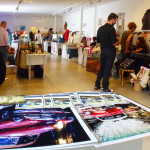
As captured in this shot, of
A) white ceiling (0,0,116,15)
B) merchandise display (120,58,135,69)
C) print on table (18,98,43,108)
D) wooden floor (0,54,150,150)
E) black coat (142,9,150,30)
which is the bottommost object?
wooden floor (0,54,150,150)

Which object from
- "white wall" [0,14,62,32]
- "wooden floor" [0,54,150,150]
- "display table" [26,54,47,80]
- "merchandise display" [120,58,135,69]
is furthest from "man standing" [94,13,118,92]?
"white wall" [0,14,62,32]

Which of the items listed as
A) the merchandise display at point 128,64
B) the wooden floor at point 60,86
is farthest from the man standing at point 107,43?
the merchandise display at point 128,64

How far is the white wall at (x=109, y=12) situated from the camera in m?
7.91

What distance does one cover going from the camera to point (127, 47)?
6.31 meters

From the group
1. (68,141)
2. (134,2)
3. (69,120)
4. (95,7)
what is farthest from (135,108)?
(95,7)

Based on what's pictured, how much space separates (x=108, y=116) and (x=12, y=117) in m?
0.63

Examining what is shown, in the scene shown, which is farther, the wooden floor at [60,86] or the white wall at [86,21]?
the white wall at [86,21]

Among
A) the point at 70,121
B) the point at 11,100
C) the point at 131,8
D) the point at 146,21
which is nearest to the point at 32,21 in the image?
the point at 131,8

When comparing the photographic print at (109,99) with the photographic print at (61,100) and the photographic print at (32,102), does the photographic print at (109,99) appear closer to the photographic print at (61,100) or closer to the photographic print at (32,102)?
the photographic print at (61,100)

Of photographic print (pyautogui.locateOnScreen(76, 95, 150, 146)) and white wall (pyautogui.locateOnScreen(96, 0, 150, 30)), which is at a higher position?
white wall (pyautogui.locateOnScreen(96, 0, 150, 30))

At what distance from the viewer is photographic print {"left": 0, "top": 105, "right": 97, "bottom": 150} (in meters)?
1.11

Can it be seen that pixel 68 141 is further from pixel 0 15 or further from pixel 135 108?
pixel 0 15

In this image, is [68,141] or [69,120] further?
[69,120]

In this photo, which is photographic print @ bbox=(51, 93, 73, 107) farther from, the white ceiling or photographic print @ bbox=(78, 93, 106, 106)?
the white ceiling
